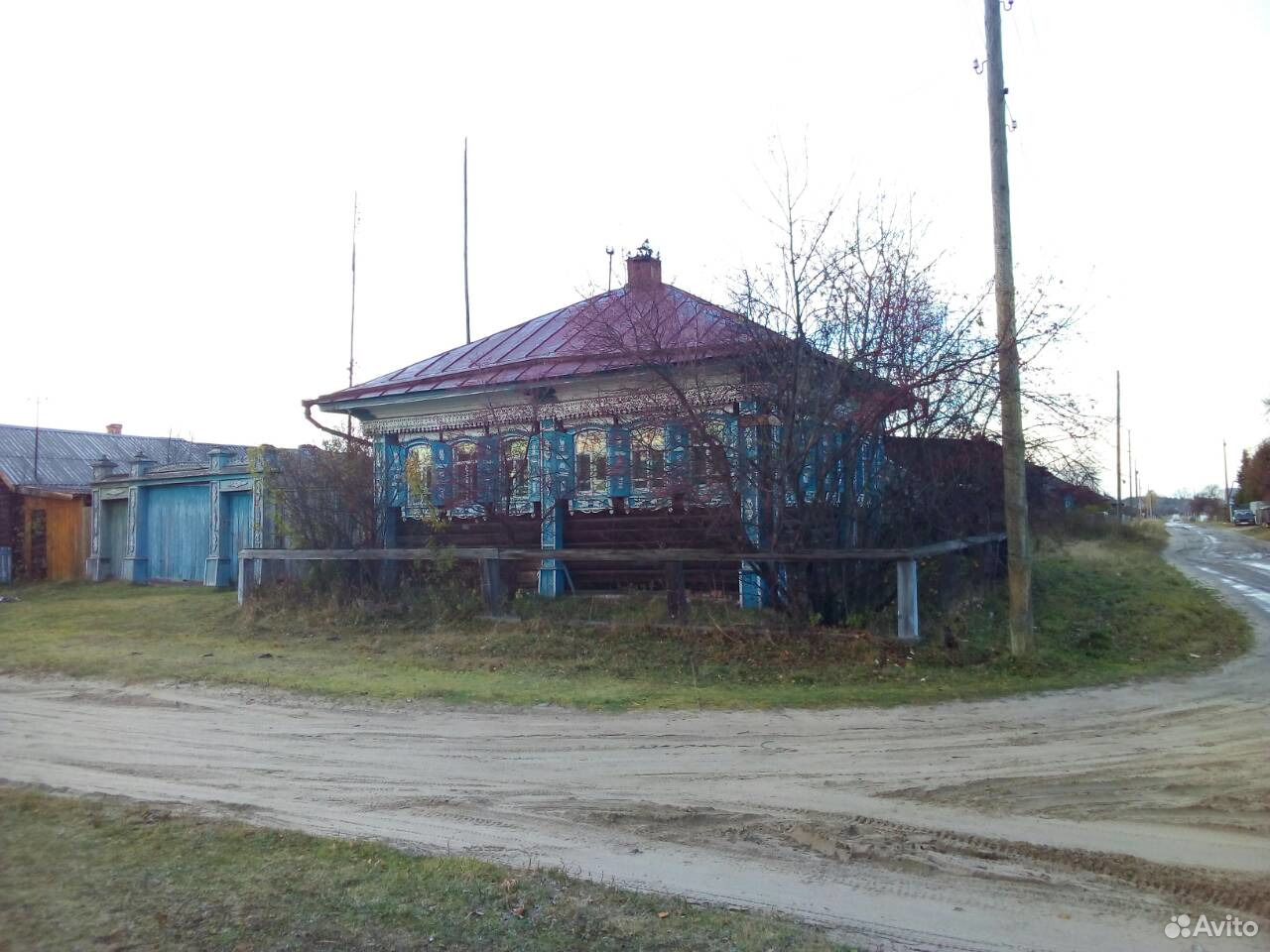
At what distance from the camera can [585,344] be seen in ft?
45.0

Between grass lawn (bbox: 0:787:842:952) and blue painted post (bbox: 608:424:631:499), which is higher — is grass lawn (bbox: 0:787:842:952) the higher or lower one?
the lower one

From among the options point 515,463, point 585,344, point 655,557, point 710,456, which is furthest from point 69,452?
point 710,456

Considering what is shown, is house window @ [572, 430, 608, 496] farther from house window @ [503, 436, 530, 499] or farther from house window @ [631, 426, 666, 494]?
house window @ [631, 426, 666, 494]

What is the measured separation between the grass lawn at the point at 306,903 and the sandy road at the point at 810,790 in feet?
1.19

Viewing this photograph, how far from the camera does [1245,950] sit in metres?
4.22

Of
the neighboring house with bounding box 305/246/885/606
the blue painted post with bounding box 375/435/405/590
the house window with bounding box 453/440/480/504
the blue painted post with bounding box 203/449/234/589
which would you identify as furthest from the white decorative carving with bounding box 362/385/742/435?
the blue painted post with bounding box 203/449/234/589

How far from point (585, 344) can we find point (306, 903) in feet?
32.2

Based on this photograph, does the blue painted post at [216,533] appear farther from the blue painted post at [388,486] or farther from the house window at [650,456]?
the house window at [650,456]

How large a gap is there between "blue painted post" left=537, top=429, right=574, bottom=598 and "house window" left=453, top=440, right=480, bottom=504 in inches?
44.2

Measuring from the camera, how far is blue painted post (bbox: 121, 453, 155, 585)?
24125 millimetres

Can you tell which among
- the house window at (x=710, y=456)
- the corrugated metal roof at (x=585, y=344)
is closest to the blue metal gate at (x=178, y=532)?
the corrugated metal roof at (x=585, y=344)

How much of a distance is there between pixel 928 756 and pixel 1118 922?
2.94 metres

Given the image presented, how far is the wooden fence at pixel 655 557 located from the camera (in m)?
11.4

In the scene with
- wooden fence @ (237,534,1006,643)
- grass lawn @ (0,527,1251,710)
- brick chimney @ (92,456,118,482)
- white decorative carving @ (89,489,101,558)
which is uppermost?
brick chimney @ (92,456,118,482)
